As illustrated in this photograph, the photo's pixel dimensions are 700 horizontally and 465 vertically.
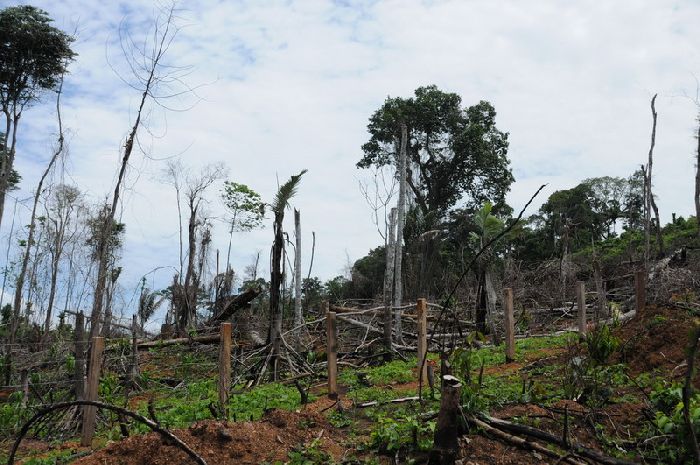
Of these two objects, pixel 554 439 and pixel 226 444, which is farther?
pixel 226 444

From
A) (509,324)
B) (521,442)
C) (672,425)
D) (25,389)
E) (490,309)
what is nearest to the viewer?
(672,425)

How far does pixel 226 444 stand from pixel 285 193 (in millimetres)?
7301

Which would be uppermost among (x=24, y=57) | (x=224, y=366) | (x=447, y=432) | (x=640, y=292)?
(x=24, y=57)

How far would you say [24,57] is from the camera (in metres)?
19.4

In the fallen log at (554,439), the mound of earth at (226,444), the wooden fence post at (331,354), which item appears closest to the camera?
the fallen log at (554,439)

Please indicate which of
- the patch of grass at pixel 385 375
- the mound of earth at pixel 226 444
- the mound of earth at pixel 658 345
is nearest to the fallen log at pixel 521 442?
the mound of earth at pixel 226 444

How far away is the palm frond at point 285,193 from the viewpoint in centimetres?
1186

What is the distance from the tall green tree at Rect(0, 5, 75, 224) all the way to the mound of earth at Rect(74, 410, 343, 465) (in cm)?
1670

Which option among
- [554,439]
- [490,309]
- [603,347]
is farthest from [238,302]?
[554,439]

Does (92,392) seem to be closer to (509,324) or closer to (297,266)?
(509,324)

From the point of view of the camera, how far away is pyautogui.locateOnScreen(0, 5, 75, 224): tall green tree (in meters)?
18.8

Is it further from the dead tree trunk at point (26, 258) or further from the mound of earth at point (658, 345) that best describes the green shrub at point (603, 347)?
the dead tree trunk at point (26, 258)

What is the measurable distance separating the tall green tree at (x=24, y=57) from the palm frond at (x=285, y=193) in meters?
11.1

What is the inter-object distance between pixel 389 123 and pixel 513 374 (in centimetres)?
2189
